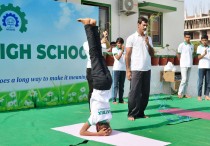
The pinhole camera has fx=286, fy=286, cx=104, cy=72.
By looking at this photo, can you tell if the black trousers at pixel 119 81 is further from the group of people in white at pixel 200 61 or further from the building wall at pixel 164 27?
the group of people in white at pixel 200 61

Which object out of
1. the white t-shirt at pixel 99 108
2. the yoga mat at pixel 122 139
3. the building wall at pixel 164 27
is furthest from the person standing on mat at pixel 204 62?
the white t-shirt at pixel 99 108

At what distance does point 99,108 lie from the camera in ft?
11.8

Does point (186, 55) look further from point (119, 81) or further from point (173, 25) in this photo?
point (173, 25)

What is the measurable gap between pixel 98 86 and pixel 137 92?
1.29 meters

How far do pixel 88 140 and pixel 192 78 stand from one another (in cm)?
647

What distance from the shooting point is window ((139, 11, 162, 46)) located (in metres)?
9.28

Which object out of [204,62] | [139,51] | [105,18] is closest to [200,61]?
[204,62]

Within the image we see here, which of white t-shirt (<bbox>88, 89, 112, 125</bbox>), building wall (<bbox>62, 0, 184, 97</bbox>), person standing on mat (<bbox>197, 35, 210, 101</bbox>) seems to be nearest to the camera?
white t-shirt (<bbox>88, 89, 112, 125</bbox>)

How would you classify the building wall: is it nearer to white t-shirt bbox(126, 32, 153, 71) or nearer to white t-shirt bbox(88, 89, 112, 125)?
white t-shirt bbox(126, 32, 153, 71)

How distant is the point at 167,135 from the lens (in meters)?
3.81

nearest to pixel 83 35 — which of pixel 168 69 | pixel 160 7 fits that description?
pixel 168 69

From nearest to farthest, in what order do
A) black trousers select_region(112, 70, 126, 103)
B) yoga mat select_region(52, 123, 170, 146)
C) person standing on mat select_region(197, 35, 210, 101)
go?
yoga mat select_region(52, 123, 170, 146) < black trousers select_region(112, 70, 126, 103) < person standing on mat select_region(197, 35, 210, 101)

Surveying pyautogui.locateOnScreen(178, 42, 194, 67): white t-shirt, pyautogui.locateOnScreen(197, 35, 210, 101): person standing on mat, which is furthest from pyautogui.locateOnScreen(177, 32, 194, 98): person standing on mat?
pyautogui.locateOnScreen(197, 35, 210, 101): person standing on mat

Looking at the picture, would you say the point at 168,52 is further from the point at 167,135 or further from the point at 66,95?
the point at 167,135
